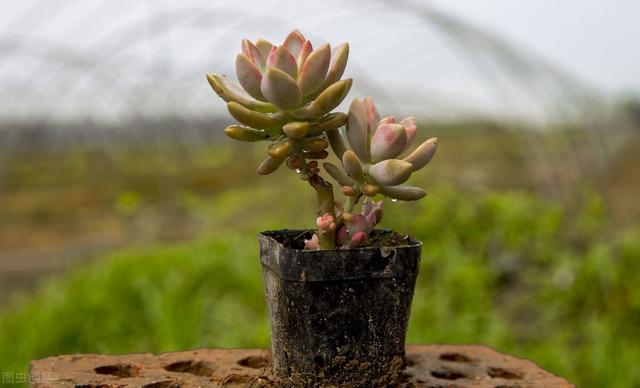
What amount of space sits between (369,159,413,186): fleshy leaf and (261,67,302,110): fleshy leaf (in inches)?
5.5

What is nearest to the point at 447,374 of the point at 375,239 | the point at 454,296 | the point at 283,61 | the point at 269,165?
the point at 375,239

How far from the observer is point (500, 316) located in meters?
3.55

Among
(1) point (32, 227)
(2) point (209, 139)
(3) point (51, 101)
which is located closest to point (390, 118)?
(1) point (32, 227)

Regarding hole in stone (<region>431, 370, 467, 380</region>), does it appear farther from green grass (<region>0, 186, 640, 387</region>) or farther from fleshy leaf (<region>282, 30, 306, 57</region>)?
green grass (<region>0, 186, 640, 387</region>)

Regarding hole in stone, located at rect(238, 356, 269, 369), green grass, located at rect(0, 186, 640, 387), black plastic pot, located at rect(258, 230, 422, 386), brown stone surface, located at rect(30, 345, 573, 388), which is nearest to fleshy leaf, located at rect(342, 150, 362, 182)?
black plastic pot, located at rect(258, 230, 422, 386)

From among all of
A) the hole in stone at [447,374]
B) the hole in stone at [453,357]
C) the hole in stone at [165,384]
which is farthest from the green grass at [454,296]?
the hole in stone at [165,384]

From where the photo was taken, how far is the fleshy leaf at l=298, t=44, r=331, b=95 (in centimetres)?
95

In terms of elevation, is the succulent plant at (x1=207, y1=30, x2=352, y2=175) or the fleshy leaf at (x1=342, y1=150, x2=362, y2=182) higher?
the succulent plant at (x1=207, y1=30, x2=352, y2=175)

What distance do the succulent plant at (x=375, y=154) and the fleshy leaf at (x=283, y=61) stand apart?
10 centimetres

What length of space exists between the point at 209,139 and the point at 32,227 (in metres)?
12.3

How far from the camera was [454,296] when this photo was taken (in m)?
3.65

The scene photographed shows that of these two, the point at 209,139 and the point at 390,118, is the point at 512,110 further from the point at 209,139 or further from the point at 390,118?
the point at 209,139

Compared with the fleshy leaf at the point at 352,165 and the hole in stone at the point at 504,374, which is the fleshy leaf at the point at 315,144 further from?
the hole in stone at the point at 504,374

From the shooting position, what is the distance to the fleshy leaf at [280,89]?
36.0 inches
